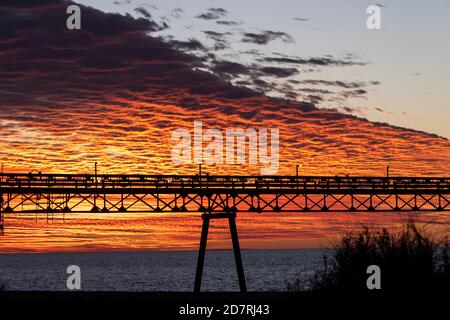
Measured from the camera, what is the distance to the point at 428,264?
22.9m

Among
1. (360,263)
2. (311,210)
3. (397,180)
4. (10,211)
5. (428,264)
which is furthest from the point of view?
(397,180)

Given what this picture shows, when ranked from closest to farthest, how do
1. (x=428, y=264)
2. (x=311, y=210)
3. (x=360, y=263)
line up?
(x=428, y=264)
(x=360, y=263)
(x=311, y=210)

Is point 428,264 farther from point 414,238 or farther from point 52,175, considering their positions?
point 52,175

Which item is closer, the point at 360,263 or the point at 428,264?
the point at 428,264

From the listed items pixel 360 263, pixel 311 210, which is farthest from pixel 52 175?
pixel 360 263

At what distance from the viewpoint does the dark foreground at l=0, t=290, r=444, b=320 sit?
2195 centimetres
